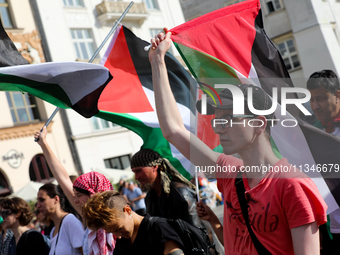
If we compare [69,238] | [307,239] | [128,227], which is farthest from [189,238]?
[69,238]

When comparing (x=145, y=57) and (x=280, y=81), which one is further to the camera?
(x=145, y=57)

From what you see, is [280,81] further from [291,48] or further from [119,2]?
[291,48]

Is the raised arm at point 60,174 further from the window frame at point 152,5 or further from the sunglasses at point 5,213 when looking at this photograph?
the window frame at point 152,5

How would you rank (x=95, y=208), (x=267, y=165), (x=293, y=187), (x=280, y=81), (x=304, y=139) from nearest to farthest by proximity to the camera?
(x=293, y=187) < (x=267, y=165) < (x=95, y=208) < (x=304, y=139) < (x=280, y=81)

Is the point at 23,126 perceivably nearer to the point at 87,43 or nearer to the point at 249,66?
the point at 87,43

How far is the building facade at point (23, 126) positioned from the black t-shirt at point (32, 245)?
15227 millimetres

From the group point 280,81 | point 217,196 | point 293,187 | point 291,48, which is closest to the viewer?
point 293,187

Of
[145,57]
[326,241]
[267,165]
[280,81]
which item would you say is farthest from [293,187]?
A: [145,57]

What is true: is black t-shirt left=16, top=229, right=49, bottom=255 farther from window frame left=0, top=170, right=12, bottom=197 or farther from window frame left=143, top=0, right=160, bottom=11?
window frame left=143, top=0, right=160, bottom=11

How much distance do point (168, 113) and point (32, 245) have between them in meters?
2.63

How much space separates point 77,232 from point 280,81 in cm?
217

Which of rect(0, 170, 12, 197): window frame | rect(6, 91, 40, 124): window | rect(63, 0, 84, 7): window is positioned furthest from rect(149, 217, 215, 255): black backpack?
rect(63, 0, 84, 7): window

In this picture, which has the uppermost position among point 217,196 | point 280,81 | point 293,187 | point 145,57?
point 145,57

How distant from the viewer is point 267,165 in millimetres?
2045
